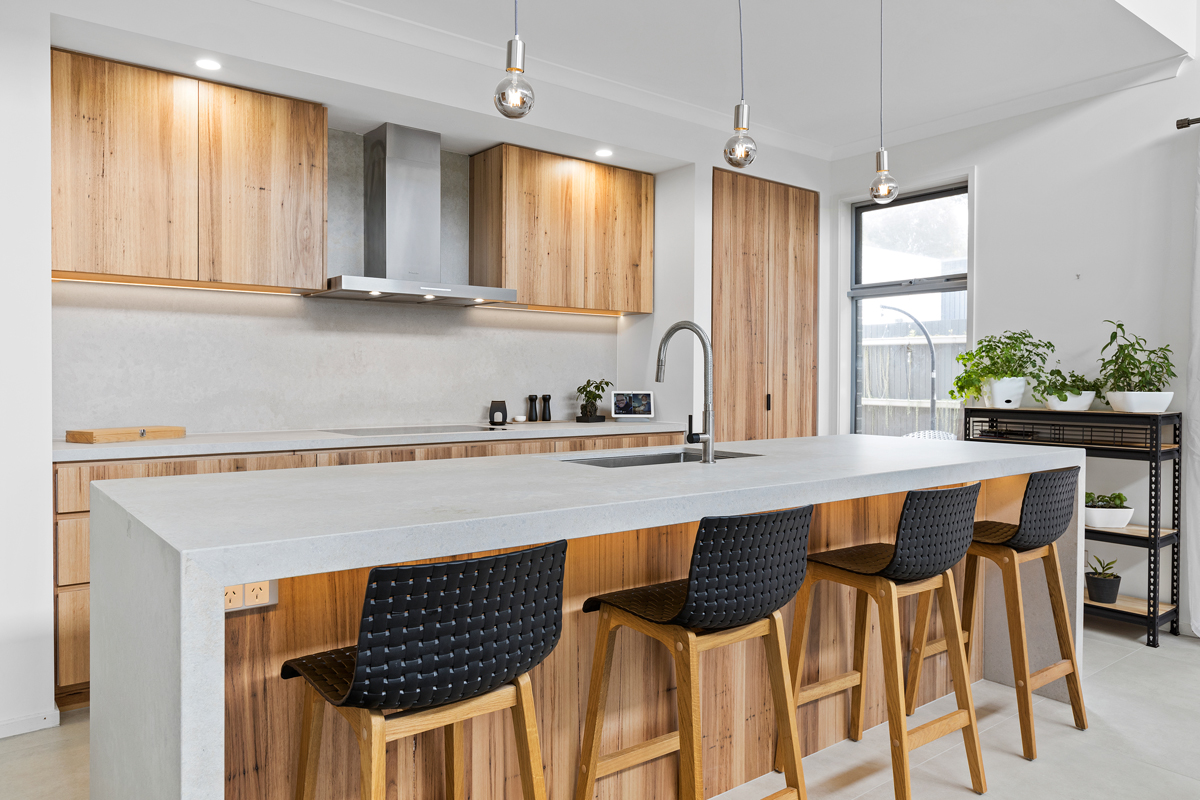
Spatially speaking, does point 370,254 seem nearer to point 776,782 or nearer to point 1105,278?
point 776,782

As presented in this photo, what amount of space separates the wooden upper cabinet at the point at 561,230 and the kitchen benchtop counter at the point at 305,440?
780 millimetres

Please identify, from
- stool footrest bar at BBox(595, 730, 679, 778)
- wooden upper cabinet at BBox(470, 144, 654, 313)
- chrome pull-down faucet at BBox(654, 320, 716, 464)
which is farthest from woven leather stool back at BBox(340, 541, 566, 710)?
wooden upper cabinet at BBox(470, 144, 654, 313)

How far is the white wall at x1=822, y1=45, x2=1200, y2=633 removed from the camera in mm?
3744

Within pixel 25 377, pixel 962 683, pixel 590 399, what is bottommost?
pixel 962 683

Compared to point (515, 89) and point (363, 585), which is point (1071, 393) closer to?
point (515, 89)

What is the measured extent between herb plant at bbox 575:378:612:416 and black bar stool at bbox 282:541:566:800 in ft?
10.9

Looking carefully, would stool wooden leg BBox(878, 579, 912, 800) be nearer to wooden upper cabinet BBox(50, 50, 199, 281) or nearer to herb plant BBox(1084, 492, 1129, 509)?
herb plant BBox(1084, 492, 1129, 509)

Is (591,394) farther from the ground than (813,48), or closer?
closer

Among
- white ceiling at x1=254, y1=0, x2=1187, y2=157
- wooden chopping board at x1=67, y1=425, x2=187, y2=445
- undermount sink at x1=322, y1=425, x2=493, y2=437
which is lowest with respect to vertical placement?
undermount sink at x1=322, y1=425, x2=493, y2=437

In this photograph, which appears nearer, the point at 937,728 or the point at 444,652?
the point at 444,652

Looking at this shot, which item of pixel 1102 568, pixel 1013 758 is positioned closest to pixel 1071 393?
pixel 1102 568

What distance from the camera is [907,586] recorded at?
218cm

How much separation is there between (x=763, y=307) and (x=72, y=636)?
4.03 m

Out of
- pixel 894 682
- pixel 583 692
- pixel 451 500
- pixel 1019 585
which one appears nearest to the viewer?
pixel 451 500
